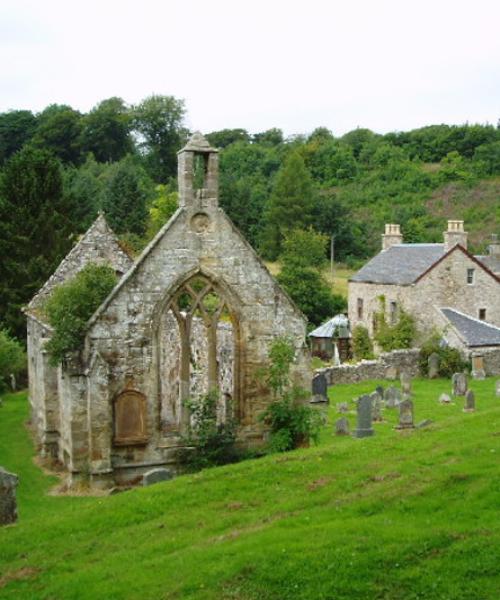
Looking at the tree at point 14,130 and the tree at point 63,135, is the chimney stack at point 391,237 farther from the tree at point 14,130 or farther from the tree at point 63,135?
the tree at point 14,130

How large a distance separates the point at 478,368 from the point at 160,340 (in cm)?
2229

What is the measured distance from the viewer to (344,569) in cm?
1009

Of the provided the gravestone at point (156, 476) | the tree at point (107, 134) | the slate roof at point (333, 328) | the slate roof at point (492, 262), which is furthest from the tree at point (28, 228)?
the tree at point (107, 134)

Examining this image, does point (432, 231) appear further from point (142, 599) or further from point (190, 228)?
point (142, 599)

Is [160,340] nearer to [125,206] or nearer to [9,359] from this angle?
[9,359]

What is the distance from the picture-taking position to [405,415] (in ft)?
76.3

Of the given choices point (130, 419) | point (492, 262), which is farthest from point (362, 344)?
point (130, 419)

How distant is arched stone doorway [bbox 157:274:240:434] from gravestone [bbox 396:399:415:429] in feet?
Result: 17.8

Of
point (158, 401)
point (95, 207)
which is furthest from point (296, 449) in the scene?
point (95, 207)

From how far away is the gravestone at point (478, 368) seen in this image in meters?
36.1

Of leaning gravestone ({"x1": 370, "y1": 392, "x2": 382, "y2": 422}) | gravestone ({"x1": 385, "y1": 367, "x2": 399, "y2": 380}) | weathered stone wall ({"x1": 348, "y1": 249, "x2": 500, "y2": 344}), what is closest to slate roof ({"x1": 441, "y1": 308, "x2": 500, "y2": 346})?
weathered stone wall ({"x1": 348, "y1": 249, "x2": 500, "y2": 344})

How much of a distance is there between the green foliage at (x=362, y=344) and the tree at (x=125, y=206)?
29.5 meters

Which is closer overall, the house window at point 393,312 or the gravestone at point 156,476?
the gravestone at point 156,476

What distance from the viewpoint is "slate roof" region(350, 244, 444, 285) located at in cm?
4088
